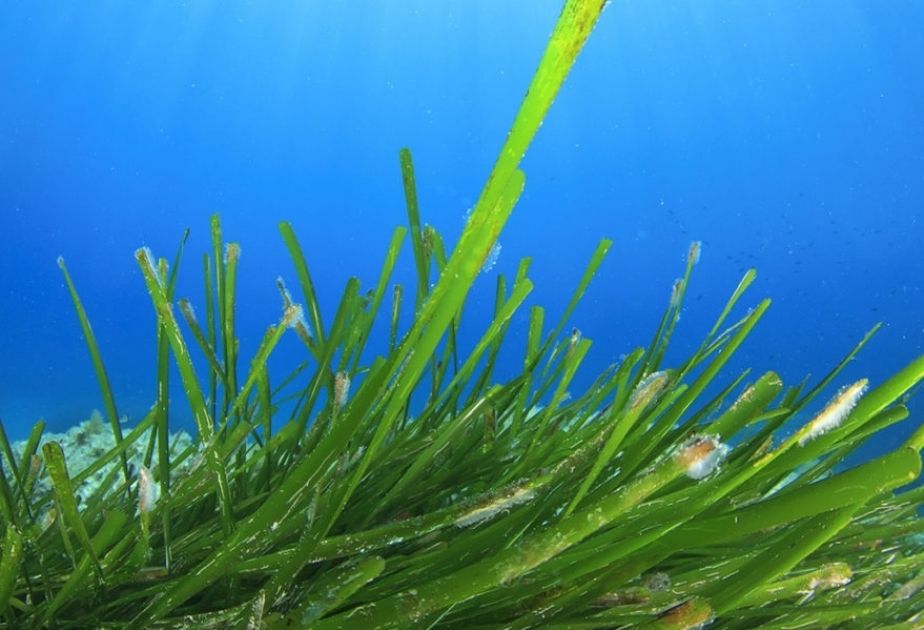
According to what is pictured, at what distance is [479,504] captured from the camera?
0.35 m

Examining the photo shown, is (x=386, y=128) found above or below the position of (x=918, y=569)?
above

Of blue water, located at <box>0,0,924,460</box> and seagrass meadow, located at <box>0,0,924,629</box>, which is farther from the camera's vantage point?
blue water, located at <box>0,0,924,460</box>

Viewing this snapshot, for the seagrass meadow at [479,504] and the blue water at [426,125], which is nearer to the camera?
the seagrass meadow at [479,504]

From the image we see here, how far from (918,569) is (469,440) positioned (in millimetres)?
429

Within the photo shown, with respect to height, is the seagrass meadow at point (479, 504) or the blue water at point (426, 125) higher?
the blue water at point (426, 125)

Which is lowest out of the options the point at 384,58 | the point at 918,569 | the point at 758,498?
the point at 918,569

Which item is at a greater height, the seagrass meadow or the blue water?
the blue water

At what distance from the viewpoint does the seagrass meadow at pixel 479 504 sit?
0.27m

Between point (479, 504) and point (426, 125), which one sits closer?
point (479, 504)

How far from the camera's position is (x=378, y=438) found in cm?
32

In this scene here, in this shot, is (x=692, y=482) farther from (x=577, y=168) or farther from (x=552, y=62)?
(x=577, y=168)

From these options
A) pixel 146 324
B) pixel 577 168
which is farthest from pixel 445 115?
pixel 146 324

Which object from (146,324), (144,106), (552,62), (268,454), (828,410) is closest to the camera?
(552,62)

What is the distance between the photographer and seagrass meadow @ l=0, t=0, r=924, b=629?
27 cm
